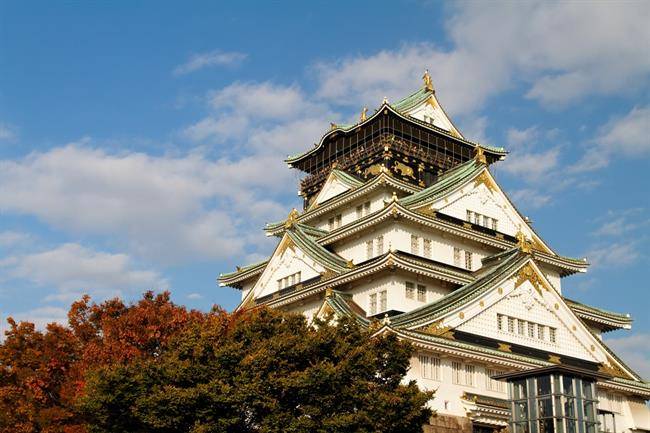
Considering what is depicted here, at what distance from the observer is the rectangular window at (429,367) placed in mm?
40241

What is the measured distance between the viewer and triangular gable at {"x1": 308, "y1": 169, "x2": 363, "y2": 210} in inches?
2211

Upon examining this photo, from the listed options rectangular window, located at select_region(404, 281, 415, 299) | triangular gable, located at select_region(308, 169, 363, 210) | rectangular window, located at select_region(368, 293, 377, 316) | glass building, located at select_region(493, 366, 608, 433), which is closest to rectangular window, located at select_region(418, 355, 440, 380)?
rectangular window, located at select_region(404, 281, 415, 299)

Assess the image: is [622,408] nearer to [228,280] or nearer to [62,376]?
[228,280]

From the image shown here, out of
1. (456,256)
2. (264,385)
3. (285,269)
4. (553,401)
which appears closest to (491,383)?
(456,256)

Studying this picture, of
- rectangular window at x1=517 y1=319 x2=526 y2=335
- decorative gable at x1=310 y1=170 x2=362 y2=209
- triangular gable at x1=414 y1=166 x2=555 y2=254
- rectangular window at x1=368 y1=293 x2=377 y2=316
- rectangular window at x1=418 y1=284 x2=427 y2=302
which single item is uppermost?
decorative gable at x1=310 y1=170 x2=362 y2=209

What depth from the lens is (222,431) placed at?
28594 millimetres

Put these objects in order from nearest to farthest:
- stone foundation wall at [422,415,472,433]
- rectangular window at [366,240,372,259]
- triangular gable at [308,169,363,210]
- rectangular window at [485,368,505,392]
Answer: stone foundation wall at [422,415,472,433] < rectangular window at [485,368,505,392] < rectangular window at [366,240,372,259] < triangular gable at [308,169,363,210]

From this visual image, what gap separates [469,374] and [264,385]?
16.8m

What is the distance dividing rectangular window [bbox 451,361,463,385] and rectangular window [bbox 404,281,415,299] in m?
5.51

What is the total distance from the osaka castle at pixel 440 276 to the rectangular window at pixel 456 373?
119 millimetres

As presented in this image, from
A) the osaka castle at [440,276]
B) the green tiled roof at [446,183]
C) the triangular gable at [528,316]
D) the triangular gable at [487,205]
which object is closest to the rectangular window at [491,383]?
the osaka castle at [440,276]

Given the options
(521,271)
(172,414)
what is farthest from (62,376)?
(521,271)

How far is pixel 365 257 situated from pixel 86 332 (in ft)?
60.7

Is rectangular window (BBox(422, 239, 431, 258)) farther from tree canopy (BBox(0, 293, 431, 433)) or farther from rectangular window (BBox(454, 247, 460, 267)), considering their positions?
tree canopy (BBox(0, 293, 431, 433))
